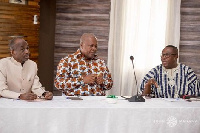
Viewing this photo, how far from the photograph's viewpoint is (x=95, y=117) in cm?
293

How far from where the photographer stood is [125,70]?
6.00 meters

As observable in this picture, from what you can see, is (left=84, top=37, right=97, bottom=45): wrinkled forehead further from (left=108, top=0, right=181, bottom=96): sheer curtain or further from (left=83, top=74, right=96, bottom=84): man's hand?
(left=108, top=0, right=181, bottom=96): sheer curtain

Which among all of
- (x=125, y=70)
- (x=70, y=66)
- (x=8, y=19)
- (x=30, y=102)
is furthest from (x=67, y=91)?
(x=125, y=70)

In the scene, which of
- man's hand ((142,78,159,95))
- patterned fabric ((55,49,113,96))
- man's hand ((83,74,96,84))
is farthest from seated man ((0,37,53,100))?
man's hand ((142,78,159,95))

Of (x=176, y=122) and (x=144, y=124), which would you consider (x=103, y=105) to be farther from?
Answer: (x=176, y=122)

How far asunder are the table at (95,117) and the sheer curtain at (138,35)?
8.85 ft

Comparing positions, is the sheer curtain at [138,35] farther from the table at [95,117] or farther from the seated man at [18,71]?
the table at [95,117]

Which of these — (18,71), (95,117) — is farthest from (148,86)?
(18,71)

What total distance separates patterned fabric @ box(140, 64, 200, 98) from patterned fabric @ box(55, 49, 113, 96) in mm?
520

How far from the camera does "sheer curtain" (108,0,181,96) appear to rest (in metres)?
5.87

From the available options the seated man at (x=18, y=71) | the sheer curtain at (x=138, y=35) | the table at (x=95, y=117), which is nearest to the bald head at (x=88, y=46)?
the seated man at (x=18, y=71)

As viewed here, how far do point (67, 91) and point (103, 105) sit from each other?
957 millimetres

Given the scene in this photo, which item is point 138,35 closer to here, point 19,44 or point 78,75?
point 78,75

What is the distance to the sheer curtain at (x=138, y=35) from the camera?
5867 mm
